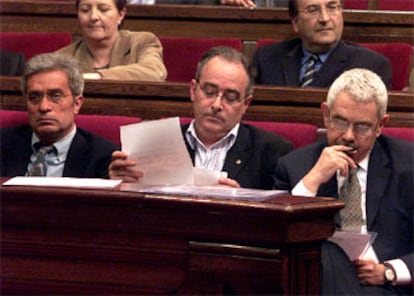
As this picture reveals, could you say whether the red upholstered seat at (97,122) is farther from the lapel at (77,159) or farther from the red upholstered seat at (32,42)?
the red upholstered seat at (32,42)

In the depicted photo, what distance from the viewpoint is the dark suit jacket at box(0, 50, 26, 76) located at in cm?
243

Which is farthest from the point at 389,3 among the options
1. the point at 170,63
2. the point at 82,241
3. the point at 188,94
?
the point at 82,241

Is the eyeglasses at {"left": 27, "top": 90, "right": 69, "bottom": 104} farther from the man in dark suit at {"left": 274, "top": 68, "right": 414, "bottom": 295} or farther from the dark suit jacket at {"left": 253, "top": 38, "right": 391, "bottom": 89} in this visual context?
the dark suit jacket at {"left": 253, "top": 38, "right": 391, "bottom": 89}

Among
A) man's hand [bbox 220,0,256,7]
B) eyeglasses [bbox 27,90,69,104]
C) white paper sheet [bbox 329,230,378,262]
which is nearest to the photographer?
white paper sheet [bbox 329,230,378,262]

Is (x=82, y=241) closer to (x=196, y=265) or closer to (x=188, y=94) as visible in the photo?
(x=196, y=265)

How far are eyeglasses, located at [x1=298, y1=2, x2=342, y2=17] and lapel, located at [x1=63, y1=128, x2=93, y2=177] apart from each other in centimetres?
80

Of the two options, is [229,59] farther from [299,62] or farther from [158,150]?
[299,62]

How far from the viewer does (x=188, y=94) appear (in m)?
2.04

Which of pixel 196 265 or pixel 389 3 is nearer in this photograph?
pixel 196 265

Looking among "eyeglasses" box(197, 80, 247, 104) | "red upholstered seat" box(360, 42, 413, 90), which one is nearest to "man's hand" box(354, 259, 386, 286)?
"eyeglasses" box(197, 80, 247, 104)

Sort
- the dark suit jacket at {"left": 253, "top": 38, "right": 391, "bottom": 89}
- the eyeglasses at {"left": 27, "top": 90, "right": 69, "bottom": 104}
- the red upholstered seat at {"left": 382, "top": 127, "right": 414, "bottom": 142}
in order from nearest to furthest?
the red upholstered seat at {"left": 382, "top": 127, "right": 414, "bottom": 142} < the eyeglasses at {"left": 27, "top": 90, "right": 69, "bottom": 104} < the dark suit jacket at {"left": 253, "top": 38, "right": 391, "bottom": 89}

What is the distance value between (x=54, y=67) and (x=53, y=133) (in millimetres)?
132

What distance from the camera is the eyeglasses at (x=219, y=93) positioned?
183 centimetres

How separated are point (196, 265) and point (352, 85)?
72cm
